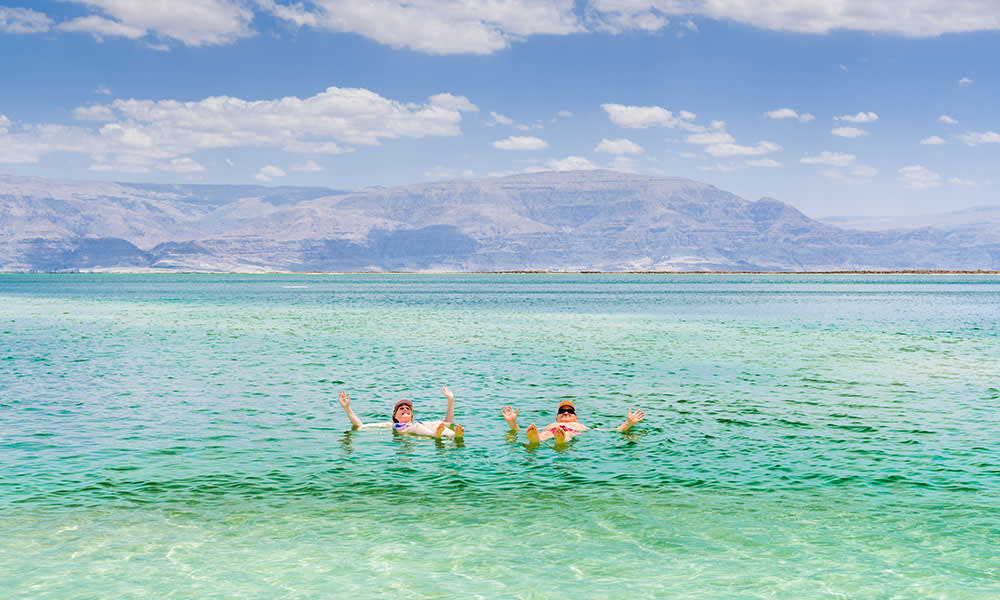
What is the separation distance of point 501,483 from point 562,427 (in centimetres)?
413

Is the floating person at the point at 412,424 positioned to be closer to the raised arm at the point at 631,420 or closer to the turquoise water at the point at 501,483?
the turquoise water at the point at 501,483

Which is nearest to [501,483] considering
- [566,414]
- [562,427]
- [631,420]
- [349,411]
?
[562,427]

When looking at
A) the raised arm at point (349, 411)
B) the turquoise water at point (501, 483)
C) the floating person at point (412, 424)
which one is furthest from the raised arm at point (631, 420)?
the raised arm at point (349, 411)

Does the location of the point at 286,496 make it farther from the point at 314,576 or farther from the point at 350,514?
the point at 314,576

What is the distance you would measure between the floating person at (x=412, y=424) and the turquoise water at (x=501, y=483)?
0.40m

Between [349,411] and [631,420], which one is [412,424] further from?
[631,420]

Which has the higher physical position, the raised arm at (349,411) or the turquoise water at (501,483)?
the raised arm at (349,411)

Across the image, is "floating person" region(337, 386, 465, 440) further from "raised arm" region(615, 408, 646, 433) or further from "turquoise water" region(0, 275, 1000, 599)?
"raised arm" region(615, 408, 646, 433)

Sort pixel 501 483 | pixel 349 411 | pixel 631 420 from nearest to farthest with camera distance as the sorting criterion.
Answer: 1. pixel 501 483
2. pixel 631 420
3. pixel 349 411

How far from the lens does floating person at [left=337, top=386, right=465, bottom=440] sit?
2233 centimetres

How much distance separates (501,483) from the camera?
18.2 m

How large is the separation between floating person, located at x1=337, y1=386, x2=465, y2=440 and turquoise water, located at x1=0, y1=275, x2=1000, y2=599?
1.30ft

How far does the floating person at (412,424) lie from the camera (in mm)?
22328

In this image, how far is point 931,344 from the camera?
49.2m
